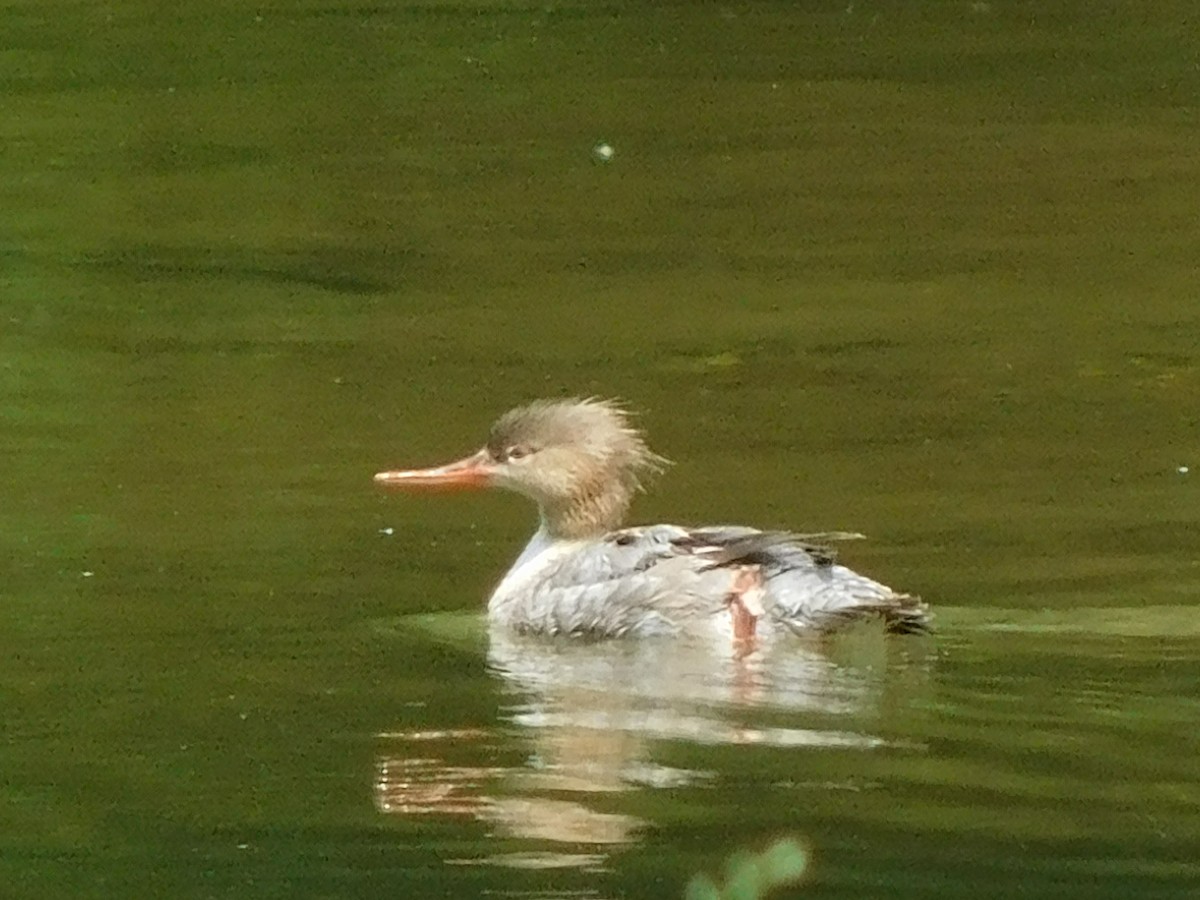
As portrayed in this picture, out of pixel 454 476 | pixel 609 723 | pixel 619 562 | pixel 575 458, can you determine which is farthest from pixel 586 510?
pixel 609 723

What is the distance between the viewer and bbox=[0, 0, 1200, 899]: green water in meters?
6.78

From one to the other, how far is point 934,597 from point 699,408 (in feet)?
8.09

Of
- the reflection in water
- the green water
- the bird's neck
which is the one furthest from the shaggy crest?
the reflection in water

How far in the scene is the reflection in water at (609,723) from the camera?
6.73m

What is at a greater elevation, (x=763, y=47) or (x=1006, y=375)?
(x=763, y=47)

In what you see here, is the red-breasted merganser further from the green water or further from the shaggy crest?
the green water

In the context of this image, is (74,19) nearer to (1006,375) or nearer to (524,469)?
(1006,375)

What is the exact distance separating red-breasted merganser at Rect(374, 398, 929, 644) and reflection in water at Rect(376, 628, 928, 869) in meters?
0.09

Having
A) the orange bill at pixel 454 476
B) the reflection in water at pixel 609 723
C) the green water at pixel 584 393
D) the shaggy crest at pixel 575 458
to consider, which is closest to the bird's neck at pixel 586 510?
the shaggy crest at pixel 575 458

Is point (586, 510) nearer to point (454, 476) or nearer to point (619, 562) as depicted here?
point (454, 476)

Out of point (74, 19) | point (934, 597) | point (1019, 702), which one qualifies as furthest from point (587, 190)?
point (1019, 702)

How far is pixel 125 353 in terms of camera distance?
11875 millimetres

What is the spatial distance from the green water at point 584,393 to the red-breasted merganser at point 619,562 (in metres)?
0.13

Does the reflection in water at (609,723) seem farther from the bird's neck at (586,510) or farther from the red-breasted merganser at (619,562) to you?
the bird's neck at (586,510)
